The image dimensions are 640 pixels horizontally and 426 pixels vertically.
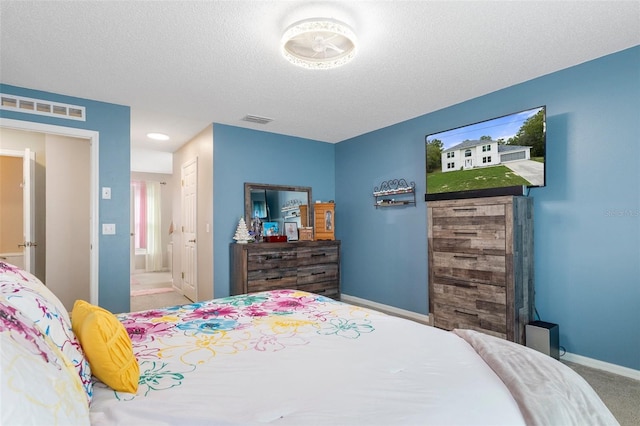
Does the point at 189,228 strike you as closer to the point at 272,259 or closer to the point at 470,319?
the point at 272,259

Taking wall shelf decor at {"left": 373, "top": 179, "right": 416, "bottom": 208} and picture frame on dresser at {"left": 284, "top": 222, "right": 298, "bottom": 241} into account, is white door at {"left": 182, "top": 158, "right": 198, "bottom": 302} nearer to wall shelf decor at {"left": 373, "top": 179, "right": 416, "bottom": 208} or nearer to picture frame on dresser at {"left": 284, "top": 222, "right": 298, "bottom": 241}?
picture frame on dresser at {"left": 284, "top": 222, "right": 298, "bottom": 241}

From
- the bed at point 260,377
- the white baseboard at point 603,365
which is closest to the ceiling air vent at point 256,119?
the bed at point 260,377

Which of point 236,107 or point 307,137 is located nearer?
point 236,107

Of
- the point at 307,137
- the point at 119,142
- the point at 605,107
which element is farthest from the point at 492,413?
the point at 307,137

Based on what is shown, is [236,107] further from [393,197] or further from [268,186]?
[393,197]

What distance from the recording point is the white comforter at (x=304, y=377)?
38.6 inches

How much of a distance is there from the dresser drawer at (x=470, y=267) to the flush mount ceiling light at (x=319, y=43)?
2086 mm

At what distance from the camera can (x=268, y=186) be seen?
4.91 meters

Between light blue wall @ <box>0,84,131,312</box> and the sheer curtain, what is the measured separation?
17.5ft

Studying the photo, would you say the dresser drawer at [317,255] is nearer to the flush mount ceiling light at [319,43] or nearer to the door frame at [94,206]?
the door frame at [94,206]

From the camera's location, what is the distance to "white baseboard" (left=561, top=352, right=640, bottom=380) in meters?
2.62

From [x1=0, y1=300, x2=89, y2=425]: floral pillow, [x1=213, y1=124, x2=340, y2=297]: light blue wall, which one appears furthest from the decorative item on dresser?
[x1=0, y1=300, x2=89, y2=425]: floral pillow

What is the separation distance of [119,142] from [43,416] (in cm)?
377

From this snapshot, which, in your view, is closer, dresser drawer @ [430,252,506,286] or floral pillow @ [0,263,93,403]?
floral pillow @ [0,263,93,403]
